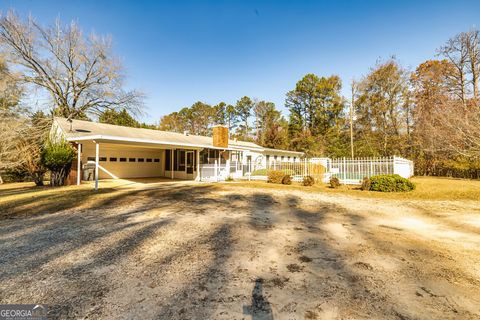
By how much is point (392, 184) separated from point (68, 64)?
2863cm

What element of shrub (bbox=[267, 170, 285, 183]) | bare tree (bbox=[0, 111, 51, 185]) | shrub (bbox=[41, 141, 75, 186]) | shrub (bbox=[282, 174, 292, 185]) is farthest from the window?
shrub (bbox=[282, 174, 292, 185])

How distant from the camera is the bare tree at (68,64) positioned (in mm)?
20547

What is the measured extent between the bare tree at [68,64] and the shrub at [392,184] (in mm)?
24209

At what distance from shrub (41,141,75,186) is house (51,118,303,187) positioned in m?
0.41

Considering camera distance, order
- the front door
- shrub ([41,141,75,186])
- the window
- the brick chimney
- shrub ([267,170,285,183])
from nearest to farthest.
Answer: shrub ([41,141,75,186]), shrub ([267,170,285,183]), the front door, the brick chimney, the window

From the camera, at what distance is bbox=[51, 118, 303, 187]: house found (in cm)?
1448

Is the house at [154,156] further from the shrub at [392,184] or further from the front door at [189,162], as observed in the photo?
the shrub at [392,184]

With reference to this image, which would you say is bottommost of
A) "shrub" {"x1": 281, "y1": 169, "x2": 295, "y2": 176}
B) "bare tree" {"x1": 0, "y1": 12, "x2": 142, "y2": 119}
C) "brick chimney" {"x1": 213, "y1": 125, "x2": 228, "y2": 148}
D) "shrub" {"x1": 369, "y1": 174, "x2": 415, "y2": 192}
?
"shrub" {"x1": 369, "y1": 174, "x2": 415, "y2": 192}

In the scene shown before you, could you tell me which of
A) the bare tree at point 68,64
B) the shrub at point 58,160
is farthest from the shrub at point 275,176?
the bare tree at point 68,64

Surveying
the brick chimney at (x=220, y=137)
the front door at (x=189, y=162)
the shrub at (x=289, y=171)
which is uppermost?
the brick chimney at (x=220, y=137)

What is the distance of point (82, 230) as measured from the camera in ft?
16.8

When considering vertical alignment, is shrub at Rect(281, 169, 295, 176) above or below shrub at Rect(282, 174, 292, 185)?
above

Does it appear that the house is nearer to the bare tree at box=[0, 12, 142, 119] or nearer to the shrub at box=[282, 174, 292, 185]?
the shrub at box=[282, 174, 292, 185]

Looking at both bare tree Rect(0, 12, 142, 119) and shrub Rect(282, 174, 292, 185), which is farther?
bare tree Rect(0, 12, 142, 119)
